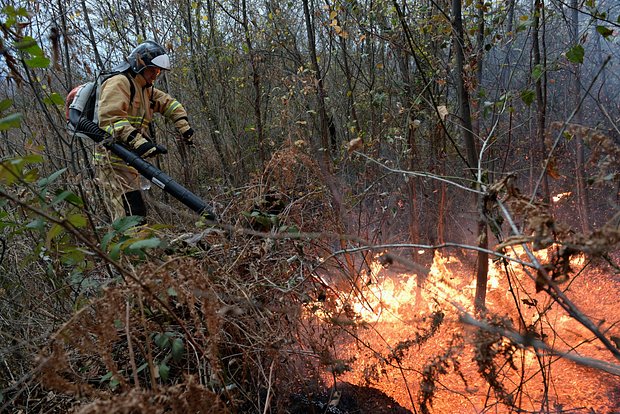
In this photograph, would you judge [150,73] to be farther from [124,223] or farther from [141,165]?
[124,223]

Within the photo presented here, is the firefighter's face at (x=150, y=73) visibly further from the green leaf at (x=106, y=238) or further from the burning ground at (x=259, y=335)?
the green leaf at (x=106, y=238)

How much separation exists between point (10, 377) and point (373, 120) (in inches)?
172

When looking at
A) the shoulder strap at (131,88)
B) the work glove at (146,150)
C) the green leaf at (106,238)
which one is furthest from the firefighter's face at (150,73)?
the green leaf at (106,238)

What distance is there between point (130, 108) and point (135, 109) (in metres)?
0.06

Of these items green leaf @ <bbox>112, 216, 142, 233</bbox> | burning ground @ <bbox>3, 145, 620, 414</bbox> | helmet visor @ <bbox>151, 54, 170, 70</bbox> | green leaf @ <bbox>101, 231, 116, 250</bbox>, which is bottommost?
burning ground @ <bbox>3, 145, 620, 414</bbox>

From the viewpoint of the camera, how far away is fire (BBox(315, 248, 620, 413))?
3074 millimetres

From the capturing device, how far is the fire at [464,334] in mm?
3074

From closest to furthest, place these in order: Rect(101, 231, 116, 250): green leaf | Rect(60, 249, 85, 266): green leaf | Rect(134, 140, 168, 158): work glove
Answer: Rect(101, 231, 116, 250): green leaf
Rect(60, 249, 85, 266): green leaf
Rect(134, 140, 168, 158): work glove

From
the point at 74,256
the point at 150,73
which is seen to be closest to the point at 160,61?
the point at 150,73

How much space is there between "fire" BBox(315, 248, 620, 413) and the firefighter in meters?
2.18

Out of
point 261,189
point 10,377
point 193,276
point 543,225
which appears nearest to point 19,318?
point 10,377

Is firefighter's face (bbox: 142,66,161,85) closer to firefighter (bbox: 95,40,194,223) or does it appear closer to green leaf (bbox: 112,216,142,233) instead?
firefighter (bbox: 95,40,194,223)

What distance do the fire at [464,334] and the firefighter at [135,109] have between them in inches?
85.8

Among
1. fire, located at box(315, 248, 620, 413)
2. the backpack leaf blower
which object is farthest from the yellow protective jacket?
fire, located at box(315, 248, 620, 413)
